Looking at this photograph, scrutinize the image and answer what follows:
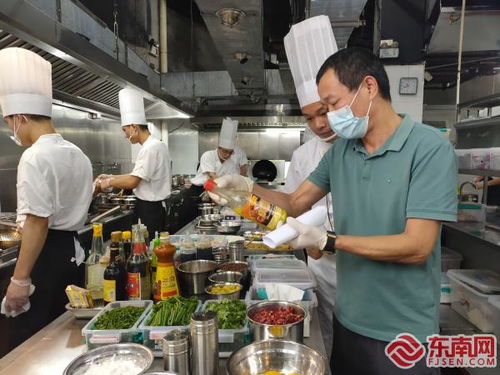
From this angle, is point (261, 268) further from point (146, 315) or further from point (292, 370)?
point (292, 370)

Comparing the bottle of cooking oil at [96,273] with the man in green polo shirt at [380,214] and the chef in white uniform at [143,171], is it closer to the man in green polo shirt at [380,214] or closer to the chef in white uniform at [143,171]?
the man in green polo shirt at [380,214]

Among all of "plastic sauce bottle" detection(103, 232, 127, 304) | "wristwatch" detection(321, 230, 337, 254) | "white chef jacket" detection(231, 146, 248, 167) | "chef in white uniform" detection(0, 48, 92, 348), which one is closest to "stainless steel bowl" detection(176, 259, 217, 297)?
"plastic sauce bottle" detection(103, 232, 127, 304)

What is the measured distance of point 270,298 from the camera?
1.46m

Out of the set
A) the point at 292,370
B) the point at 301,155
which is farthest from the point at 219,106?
the point at 292,370

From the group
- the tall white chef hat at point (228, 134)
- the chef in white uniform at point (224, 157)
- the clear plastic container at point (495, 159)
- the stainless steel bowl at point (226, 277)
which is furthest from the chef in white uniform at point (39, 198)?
the tall white chef hat at point (228, 134)

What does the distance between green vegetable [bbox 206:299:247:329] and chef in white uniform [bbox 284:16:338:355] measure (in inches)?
24.8

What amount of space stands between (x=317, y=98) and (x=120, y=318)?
1503mm

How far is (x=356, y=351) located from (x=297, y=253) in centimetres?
118

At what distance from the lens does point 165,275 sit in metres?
1.57

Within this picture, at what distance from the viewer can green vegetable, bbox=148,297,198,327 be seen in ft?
4.17

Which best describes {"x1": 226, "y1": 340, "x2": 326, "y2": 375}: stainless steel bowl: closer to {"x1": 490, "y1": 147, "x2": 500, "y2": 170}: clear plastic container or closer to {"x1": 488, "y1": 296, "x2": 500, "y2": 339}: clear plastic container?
{"x1": 488, "y1": 296, "x2": 500, "y2": 339}: clear plastic container

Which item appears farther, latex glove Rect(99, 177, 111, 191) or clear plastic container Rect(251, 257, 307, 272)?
latex glove Rect(99, 177, 111, 191)

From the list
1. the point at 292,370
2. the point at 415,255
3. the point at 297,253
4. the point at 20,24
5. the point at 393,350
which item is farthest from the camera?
the point at 297,253

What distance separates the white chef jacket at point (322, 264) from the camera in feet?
6.29
